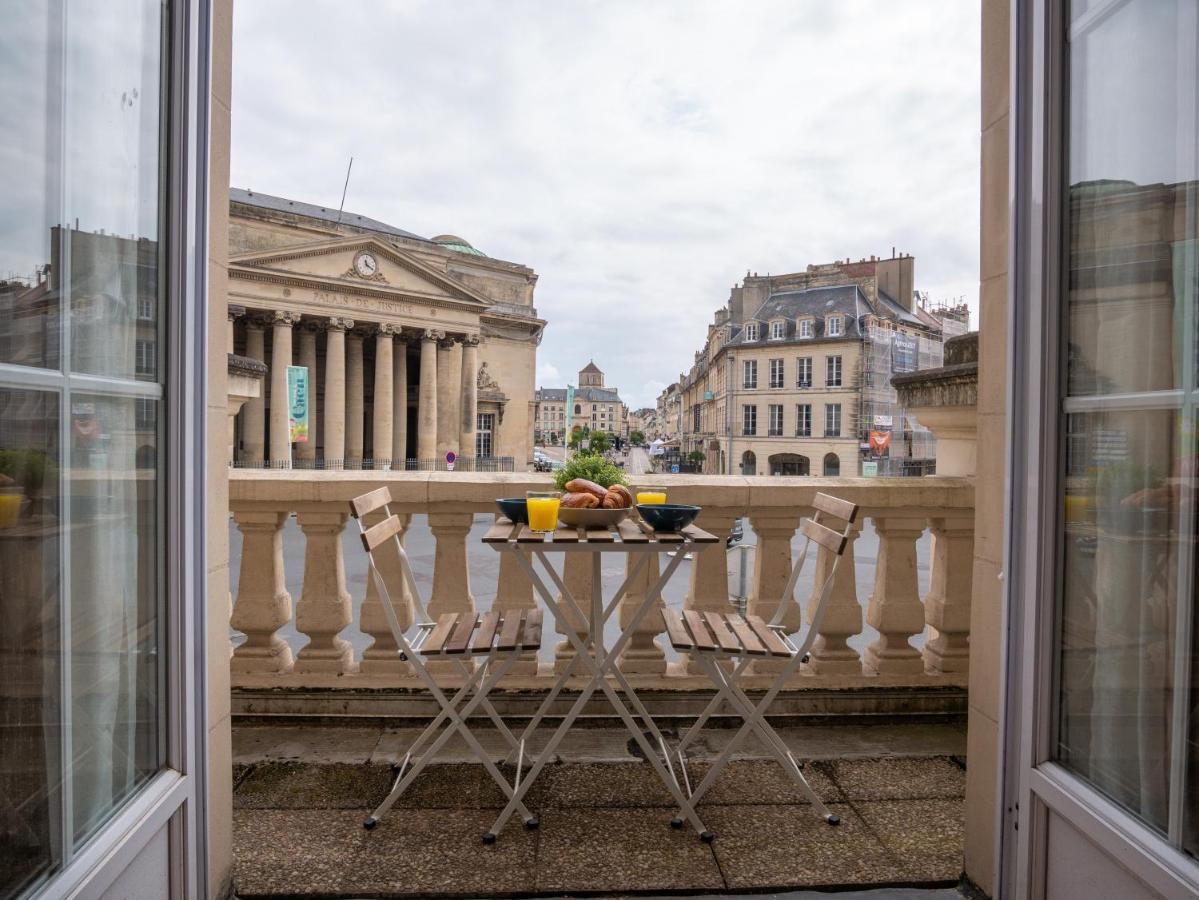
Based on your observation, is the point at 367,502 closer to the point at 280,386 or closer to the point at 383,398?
the point at 280,386

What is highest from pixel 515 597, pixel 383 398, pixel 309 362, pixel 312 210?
pixel 312 210

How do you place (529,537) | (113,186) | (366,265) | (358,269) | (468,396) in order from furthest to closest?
(468,396)
(366,265)
(358,269)
(529,537)
(113,186)

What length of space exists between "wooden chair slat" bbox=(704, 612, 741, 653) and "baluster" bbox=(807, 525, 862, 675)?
2.85 ft

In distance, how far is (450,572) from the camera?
3318 millimetres

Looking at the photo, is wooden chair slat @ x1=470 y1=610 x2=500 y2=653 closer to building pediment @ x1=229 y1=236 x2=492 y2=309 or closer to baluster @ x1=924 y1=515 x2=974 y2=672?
baluster @ x1=924 y1=515 x2=974 y2=672

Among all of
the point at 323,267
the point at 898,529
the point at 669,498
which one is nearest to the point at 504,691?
the point at 669,498

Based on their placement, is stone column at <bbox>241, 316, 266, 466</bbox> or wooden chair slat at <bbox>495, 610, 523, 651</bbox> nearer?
wooden chair slat at <bbox>495, 610, 523, 651</bbox>

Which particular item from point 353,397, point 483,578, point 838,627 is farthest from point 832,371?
point 838,627

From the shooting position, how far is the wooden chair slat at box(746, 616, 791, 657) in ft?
7.84

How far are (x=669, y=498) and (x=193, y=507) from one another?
2.04m

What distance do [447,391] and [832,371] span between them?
25.8 m

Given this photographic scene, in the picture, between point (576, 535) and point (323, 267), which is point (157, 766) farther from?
point (323, 267)

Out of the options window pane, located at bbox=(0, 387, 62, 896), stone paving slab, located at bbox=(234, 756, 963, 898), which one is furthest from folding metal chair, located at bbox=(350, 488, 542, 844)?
window pane, located at bbox=(0, 387, 62, 896)

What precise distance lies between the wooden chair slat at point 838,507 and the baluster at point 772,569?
1.23ft
